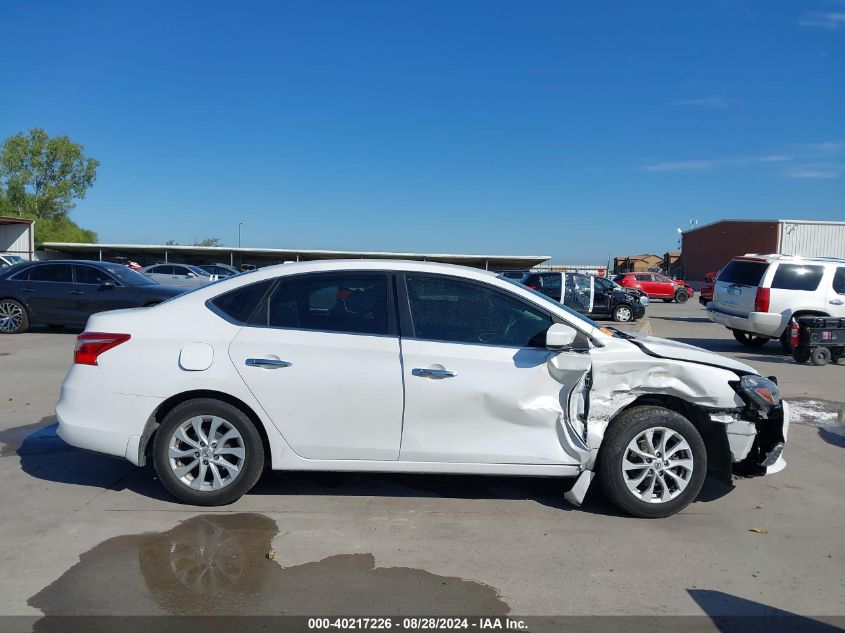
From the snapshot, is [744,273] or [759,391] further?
[744,273]

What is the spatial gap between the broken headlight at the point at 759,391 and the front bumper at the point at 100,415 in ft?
13.1

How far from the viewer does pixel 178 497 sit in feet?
15.7

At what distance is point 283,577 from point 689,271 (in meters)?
71.2

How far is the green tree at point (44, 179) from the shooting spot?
68500 mm

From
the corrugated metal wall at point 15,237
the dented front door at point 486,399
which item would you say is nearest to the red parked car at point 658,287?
the dented front door at point 486,399

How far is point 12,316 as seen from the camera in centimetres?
1453

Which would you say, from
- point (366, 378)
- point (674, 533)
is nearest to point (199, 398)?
point (366, 378)

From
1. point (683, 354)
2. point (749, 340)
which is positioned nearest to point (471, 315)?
point (683, 354)

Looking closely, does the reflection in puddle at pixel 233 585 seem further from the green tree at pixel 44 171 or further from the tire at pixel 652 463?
the green tree at pixel 44 171

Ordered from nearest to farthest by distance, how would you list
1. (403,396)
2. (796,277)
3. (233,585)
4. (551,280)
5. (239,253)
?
(233,585) → (403,396) → (796,277) → (551,280) → (239,253)

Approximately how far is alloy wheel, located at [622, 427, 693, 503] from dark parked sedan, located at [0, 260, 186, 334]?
11.1m

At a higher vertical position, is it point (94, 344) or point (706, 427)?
point (94, 344)

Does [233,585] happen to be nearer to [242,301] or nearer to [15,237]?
[242,301]

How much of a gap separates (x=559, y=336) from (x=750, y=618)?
6.13ft
